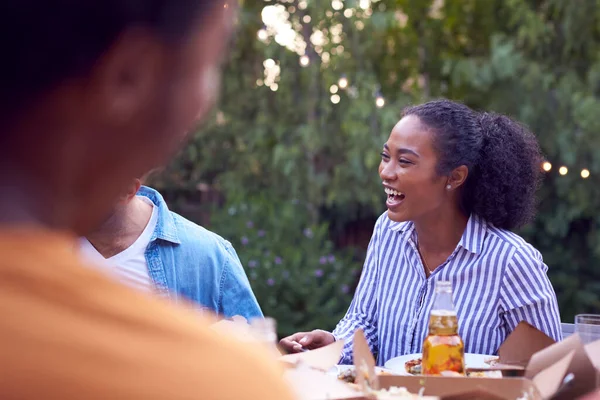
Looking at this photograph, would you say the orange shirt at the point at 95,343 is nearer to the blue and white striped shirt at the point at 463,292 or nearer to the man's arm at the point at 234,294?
the man's arm at the point at 234,294

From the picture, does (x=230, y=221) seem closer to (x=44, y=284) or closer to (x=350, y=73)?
(x=350, y=73)

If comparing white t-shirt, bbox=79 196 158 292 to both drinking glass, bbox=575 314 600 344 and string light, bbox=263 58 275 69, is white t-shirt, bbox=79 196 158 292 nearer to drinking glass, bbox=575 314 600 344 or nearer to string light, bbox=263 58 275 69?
drinking glass, bbox=575 314 600 344

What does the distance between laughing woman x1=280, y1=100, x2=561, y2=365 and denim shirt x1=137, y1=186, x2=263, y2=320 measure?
17.9 inches

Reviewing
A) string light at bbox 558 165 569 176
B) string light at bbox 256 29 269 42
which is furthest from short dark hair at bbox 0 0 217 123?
string light at bbox 256 29 269 42

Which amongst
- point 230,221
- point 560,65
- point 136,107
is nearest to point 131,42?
point 136,107

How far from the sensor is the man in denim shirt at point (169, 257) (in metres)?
2.36

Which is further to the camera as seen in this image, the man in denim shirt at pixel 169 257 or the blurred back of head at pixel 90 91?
the man in denim shirt at pixel 169 257

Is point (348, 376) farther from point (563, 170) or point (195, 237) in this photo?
point (563, 170)

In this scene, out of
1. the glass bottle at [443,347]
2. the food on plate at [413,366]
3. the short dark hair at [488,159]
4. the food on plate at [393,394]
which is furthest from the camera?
the short dark hair at [488,159]

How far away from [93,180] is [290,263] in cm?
560

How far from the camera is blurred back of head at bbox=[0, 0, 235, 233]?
529mm

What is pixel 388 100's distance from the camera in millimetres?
6777

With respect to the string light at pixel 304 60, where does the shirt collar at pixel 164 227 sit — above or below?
below

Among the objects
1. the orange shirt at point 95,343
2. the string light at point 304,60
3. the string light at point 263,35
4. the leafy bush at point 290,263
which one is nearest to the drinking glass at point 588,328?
the orange shirt at point 95,343
